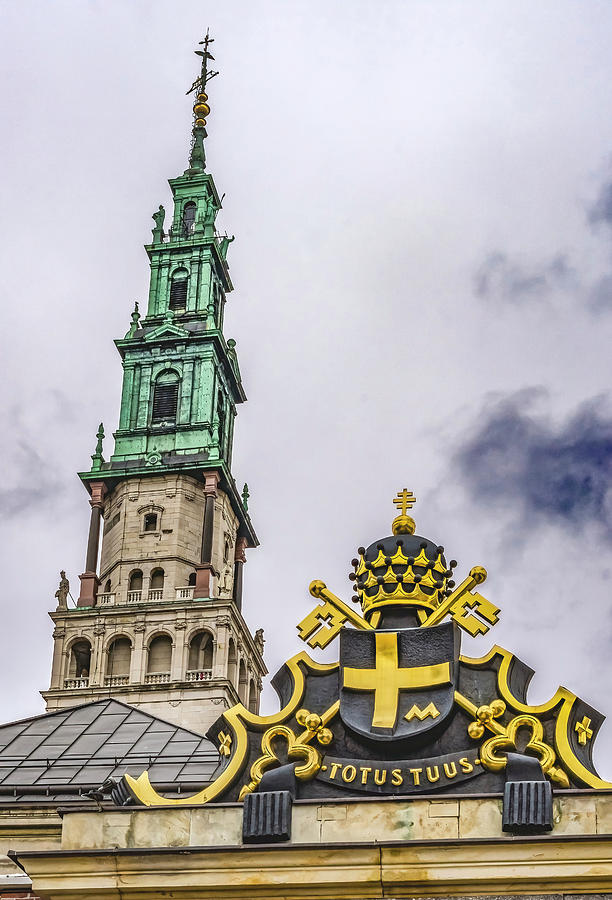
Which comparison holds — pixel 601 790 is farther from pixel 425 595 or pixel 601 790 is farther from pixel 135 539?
pixel 135 539

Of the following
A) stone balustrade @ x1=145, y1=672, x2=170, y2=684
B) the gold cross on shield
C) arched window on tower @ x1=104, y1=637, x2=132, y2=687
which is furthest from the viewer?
arched window on tower @ x1=104, y1=637, x2=132, y2=687

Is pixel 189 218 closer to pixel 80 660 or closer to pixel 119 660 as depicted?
pixel 80 660

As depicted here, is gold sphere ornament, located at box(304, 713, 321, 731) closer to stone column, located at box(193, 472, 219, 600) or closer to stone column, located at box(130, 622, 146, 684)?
stone column, located at box(130, 622, 146, 684)

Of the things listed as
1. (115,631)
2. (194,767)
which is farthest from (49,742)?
(115,631)

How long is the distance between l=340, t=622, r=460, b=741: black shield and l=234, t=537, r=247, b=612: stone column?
7434 centimetres

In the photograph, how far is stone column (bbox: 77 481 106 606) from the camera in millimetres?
91250

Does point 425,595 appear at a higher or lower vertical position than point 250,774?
higher

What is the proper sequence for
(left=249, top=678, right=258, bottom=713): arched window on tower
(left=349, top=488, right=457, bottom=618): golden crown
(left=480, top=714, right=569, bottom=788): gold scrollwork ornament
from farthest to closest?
(left=249, top=678, right=258, bottom=713): arched window on tower, (left=349, top=488, right=457, bottom=618): golden crown, (left=480, top=714, right=569, bottom=788): gold scrollwork ornament

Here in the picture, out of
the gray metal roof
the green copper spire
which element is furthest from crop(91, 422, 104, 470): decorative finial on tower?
the gray metal roof

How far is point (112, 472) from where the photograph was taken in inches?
3762

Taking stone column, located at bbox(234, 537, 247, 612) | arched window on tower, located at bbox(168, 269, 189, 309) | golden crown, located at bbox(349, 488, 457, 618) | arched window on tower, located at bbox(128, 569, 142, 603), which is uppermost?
arched window on tower, located at bbox(168, 269, 189, 309)

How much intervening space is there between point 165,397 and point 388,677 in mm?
77104

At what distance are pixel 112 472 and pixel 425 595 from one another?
73.2 meters

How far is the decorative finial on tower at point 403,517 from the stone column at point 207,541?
6486cm
